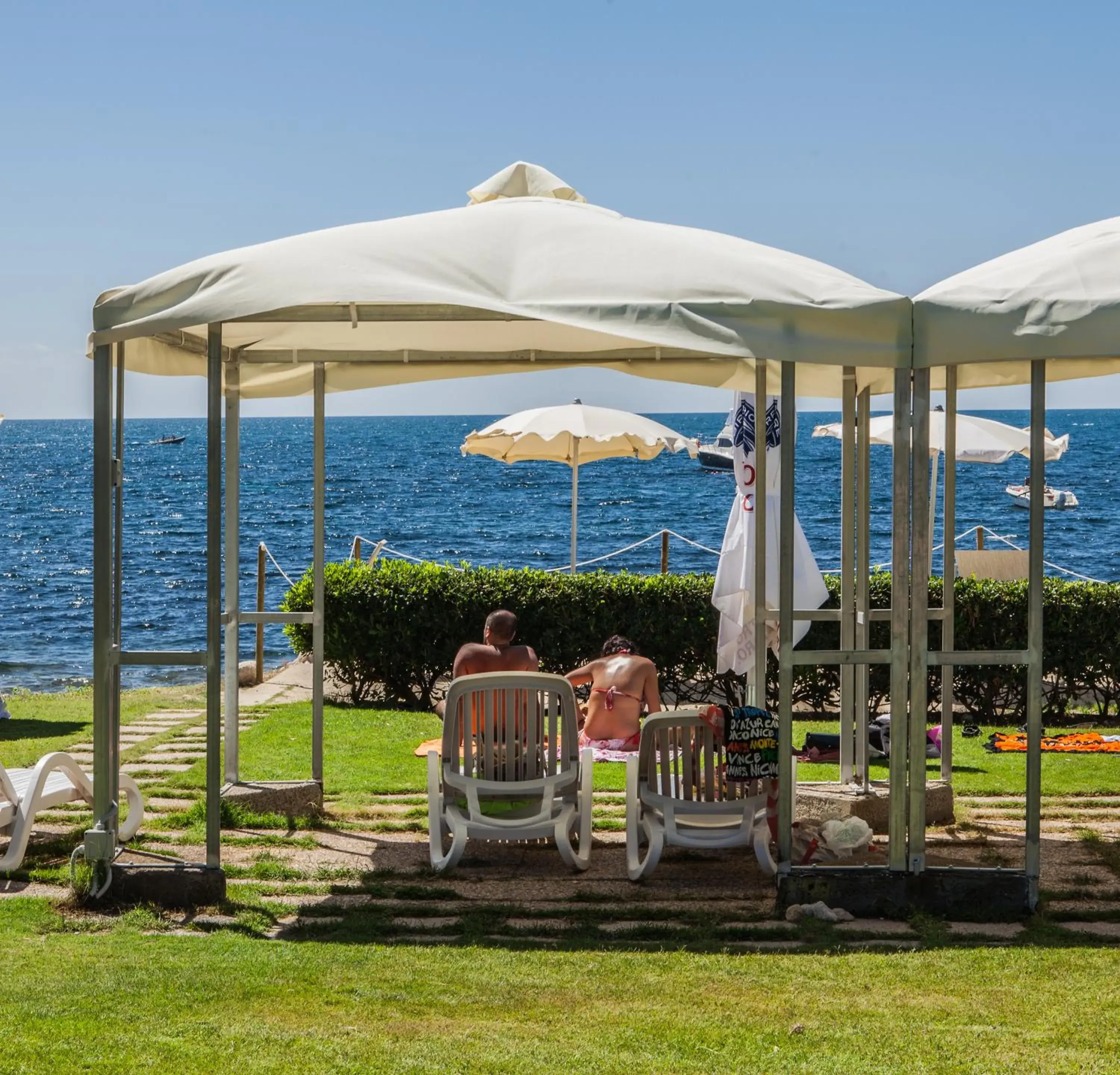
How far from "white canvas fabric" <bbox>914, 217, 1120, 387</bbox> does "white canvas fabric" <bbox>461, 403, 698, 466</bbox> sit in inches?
341

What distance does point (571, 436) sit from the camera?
1556cm

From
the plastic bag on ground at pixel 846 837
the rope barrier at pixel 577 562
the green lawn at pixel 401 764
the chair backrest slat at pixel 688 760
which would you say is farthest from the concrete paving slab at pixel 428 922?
the rope barrier at pixel 577 562

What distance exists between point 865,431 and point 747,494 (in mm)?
1563

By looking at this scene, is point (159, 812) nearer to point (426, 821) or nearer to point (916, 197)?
point (426, 821)

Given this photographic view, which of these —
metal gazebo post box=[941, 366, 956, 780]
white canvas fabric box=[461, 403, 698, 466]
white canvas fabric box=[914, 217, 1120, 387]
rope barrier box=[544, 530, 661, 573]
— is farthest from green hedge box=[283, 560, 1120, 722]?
white canvas fabric box=[914, 217, 1120, 387]

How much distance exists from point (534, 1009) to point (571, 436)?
1137cm

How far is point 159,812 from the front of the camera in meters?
7.91

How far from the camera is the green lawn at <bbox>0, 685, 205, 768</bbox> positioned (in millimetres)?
10141

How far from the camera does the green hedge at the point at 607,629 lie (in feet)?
38.8

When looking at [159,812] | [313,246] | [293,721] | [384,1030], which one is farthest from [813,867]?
[293,721]

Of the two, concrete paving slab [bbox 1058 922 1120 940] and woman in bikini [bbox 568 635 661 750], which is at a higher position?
woman in bikini [bbox 568 635 661 750]

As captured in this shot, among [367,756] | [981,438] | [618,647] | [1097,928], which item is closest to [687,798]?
[1097,928]

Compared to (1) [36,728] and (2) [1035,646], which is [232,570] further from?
(2) [1035,646]

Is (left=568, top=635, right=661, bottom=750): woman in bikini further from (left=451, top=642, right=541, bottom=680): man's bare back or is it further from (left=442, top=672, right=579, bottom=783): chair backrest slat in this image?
A: (left=442, top=672, right=579, bottom=783): chair backrest slat
